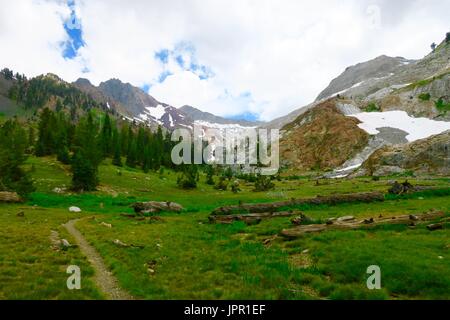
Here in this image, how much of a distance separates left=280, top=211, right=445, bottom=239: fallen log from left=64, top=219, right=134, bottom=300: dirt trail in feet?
35.6

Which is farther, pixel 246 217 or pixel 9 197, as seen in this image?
pixel 9 197

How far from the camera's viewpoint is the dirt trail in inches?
478

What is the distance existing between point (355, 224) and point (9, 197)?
129 feet

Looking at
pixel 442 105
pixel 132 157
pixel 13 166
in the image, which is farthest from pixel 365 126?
pixel 13 166

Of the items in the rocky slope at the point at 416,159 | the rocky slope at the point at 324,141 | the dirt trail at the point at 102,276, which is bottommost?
the dirt trail at the point at 102,276

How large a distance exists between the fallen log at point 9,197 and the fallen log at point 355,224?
115ft

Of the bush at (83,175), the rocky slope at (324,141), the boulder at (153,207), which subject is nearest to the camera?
the boulder at (153,207)

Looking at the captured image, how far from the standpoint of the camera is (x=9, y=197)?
138ft

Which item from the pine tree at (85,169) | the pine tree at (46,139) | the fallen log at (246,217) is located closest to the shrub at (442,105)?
the pine tree at (85,169)

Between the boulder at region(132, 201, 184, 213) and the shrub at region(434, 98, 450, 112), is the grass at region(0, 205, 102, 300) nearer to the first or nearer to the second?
the boulder at region(132, 201, 184, 213)

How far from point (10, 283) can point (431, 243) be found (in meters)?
18.4

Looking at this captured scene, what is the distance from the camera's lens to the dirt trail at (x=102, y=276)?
12.1 meters
